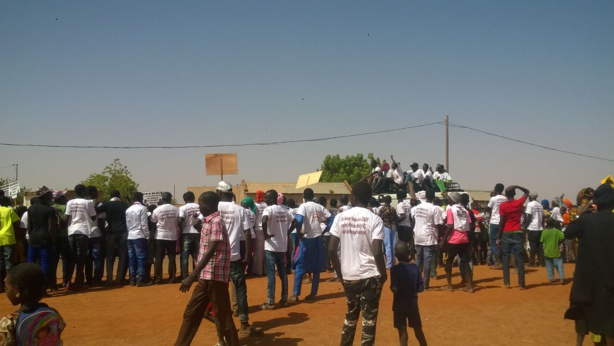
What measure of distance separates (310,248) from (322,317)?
1.65 m

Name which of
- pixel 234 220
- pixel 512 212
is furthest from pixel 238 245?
Answer: pixel 512 212

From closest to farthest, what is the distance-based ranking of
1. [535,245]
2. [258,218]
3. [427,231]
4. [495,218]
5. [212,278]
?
[212,278]
[427,231]
[258,218]
[495,218]
[535,245]

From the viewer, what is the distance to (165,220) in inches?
429

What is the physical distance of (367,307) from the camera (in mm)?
5023

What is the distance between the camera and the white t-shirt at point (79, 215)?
10125 millimetres

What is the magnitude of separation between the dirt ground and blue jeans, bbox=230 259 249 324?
1.10 feet

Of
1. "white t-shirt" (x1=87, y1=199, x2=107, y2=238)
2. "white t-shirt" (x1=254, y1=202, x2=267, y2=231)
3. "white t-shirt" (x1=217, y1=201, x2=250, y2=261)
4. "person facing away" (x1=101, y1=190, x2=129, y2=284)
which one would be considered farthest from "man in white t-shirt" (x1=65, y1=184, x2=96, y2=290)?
"white t-shirt" (x1=217, y1=201, x2=250, y2=261)

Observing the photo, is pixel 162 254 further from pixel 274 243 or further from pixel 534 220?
pixel 534 220

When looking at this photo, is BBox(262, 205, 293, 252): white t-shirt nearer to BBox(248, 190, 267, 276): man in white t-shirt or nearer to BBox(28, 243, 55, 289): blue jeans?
BBox(248, 190, 267, 276): man in white t-shirt

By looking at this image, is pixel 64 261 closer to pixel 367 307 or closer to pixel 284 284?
pixel 284 284

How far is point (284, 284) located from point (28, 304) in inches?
227

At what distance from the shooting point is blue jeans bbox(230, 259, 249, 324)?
6.65 meters

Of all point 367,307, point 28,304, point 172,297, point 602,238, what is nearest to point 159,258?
point 172,297

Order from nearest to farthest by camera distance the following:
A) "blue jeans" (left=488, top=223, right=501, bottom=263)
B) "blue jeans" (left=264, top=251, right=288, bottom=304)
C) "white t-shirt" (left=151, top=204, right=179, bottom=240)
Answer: "blue jeans" (left=264, top=251, right=288, bottom=304)
"white t-shirt" (left=151, top=204, right=179, bottom=240)
"blue jeans" (left=488, top=223, right=501, bottom=263)
